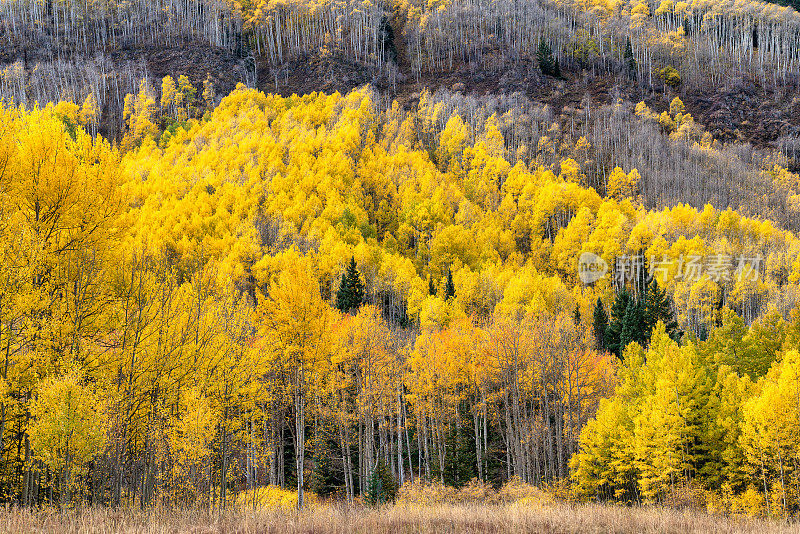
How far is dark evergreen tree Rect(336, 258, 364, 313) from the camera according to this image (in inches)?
1946

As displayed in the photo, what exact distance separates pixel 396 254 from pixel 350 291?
→ 507 inches

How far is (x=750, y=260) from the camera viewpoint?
196 ft

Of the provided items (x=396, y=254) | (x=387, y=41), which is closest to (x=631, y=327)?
(x=396, y=254)

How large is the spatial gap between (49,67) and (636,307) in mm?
115651

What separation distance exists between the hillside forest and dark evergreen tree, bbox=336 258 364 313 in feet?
1.21

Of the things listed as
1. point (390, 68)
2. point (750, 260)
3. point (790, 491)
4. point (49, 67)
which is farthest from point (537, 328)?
point (49, 67)

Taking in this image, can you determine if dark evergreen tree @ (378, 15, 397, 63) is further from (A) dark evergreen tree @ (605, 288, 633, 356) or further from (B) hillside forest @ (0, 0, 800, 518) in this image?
(A) dark evergreen tree @ (605, 288, 633, 356)

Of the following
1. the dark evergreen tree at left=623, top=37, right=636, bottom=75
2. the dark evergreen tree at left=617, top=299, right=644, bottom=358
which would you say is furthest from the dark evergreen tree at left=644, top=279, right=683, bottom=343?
the dark evergreen tree at left=623, top=37, right=636, bottom=75

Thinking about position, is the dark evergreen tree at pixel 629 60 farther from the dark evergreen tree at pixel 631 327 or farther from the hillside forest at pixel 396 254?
the dark evergreen tree at pixel 631 327

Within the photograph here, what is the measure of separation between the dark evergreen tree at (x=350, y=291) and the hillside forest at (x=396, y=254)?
1.21 ft

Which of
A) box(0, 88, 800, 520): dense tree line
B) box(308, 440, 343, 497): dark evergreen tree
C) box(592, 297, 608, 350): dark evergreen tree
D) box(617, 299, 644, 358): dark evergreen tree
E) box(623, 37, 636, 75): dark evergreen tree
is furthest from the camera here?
box(623, 37, 636, 75): dark evergreen tree

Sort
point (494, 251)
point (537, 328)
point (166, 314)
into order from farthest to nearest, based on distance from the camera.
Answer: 1. point (494, 251)
2. point (537, 328)
3. point (166, 314)

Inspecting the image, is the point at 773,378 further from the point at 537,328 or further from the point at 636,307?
the point at 636,307

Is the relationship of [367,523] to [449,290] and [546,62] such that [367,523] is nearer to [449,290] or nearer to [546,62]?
[449,290]
